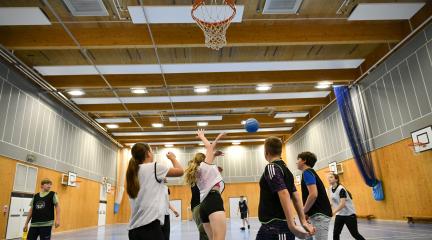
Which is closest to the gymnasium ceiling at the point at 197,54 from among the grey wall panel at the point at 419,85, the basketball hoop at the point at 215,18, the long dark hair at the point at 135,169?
the basketball hoop at the point at 215,18

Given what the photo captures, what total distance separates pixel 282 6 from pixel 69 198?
48.7 feet

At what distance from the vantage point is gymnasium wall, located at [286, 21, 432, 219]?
10.8 metres

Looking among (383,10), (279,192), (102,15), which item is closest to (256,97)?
(383,10)

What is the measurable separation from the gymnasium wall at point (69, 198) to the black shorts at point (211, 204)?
419 inches

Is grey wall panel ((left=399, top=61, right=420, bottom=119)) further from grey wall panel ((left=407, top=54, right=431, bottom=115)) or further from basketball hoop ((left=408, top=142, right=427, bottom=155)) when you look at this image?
basketball hoop ((left=408, top=142, right=427, bottom=155))

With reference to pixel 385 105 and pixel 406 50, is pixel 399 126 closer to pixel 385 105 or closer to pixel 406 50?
pixel 385 105

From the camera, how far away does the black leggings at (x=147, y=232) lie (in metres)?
3.09

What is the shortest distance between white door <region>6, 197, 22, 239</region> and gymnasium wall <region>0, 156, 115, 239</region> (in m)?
0.26

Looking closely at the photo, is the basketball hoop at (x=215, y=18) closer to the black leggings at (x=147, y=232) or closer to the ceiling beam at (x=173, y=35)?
the ceiling beam at (x=173, y=35)

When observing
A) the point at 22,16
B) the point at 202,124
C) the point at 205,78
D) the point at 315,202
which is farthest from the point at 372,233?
the point at 202,124

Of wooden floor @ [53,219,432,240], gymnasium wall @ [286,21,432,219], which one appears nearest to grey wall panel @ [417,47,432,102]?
gymnasium wall @ [286,21,432,219]

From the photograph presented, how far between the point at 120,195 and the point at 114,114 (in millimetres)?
8998

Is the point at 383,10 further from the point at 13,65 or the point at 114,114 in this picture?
the point at 114,114

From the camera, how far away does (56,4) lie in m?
9.83
